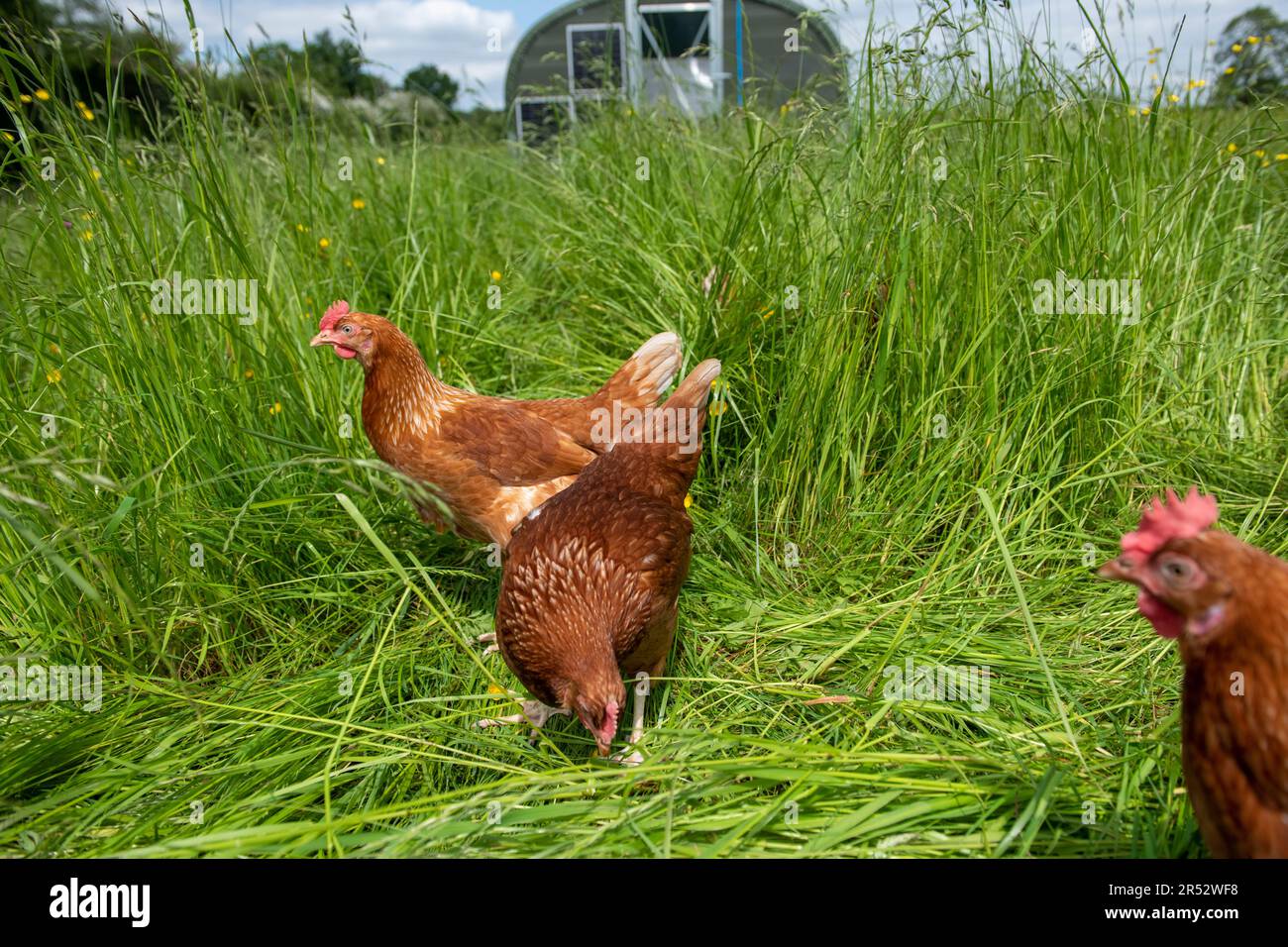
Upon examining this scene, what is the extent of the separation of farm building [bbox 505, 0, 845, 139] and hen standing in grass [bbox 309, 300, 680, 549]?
1448mm

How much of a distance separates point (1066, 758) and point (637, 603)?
1.09m

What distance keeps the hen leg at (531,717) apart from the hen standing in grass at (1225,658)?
139cm

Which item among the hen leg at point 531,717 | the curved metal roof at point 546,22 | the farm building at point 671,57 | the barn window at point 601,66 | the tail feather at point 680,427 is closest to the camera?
the hen leg at point 531,717

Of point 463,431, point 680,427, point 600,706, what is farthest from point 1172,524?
point 463,431

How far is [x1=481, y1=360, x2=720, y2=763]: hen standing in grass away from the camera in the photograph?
194 cm

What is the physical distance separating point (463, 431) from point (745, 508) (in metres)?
1.11

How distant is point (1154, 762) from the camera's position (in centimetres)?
161

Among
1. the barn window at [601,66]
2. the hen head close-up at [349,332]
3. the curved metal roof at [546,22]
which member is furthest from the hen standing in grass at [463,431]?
the curved metal roof at [546,22]

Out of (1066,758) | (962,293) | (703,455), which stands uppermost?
(962,293)

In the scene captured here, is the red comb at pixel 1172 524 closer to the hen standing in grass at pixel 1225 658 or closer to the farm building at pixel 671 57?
the hen standing in grass at pixel 1225 658

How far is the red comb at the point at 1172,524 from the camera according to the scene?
4.09 ft

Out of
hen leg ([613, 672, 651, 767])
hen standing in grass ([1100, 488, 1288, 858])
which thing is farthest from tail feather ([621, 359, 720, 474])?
hen standing in grass ([1100, 488, 1288, 858])

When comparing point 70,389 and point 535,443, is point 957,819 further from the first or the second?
point 70,389
